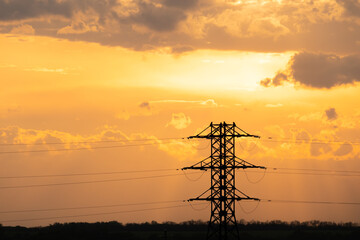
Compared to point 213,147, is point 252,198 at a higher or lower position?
lower

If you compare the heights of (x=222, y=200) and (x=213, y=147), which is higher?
(x=213, y=147)

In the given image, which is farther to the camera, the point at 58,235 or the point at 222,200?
the point at 58,235

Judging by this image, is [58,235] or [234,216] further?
[58,235]

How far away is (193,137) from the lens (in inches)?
4200

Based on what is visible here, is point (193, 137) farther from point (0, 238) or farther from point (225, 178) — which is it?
point (0, 238)

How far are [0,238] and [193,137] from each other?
11541 centimetres

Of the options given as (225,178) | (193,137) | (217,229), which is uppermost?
(193,137)

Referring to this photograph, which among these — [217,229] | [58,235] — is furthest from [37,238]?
[217,229]

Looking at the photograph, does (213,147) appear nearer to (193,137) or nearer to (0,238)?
(193,137)

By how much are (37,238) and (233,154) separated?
113m

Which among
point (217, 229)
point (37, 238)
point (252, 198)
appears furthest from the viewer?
point (37, 238)

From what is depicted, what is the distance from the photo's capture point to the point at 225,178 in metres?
104

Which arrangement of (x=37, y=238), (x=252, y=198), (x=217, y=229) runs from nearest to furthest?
(x=252, y=198) < (x=217, y=229) < (x=37, y=238)

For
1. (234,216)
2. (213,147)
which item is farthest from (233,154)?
(234,216)
